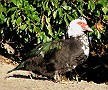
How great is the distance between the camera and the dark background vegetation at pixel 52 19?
30.8 ft

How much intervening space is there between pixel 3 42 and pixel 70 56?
3.16 meters

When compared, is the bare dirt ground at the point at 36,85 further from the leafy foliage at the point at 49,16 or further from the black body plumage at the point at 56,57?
the leafy foliage at the point at 49,16

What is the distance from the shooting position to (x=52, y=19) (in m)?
9.70

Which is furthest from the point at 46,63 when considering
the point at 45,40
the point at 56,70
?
the point at 45,40

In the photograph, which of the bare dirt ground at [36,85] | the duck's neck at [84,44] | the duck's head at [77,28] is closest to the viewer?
the bare dirt ground at [36,85]

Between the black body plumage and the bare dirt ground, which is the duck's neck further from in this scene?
the bare dirt ground

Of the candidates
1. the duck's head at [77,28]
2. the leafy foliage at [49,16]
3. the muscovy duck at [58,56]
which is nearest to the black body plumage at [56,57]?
the muscovy duck at [58,56]

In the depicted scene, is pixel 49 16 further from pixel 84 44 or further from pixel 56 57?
pixel 56 57

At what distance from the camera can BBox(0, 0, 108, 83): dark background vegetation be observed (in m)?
9.38

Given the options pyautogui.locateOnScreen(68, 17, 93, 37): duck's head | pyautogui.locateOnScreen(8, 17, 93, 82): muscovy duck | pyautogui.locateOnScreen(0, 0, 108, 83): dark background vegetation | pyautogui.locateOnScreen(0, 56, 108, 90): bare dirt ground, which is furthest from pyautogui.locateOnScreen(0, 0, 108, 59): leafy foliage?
pyautogui.locateOnScreen(0, 56, 108, 90): bare dirt ground

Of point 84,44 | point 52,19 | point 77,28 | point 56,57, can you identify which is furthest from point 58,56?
point 52,19

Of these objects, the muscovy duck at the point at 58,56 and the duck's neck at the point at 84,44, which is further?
the duck's neck at the point at 84,44

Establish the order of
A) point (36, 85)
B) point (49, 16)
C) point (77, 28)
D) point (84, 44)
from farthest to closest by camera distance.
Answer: point (49, 16)
point (77, 28)
point (84, 44)
point (36, 85)

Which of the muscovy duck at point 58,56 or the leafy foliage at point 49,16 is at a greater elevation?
the leafy foliage at point 49,16
